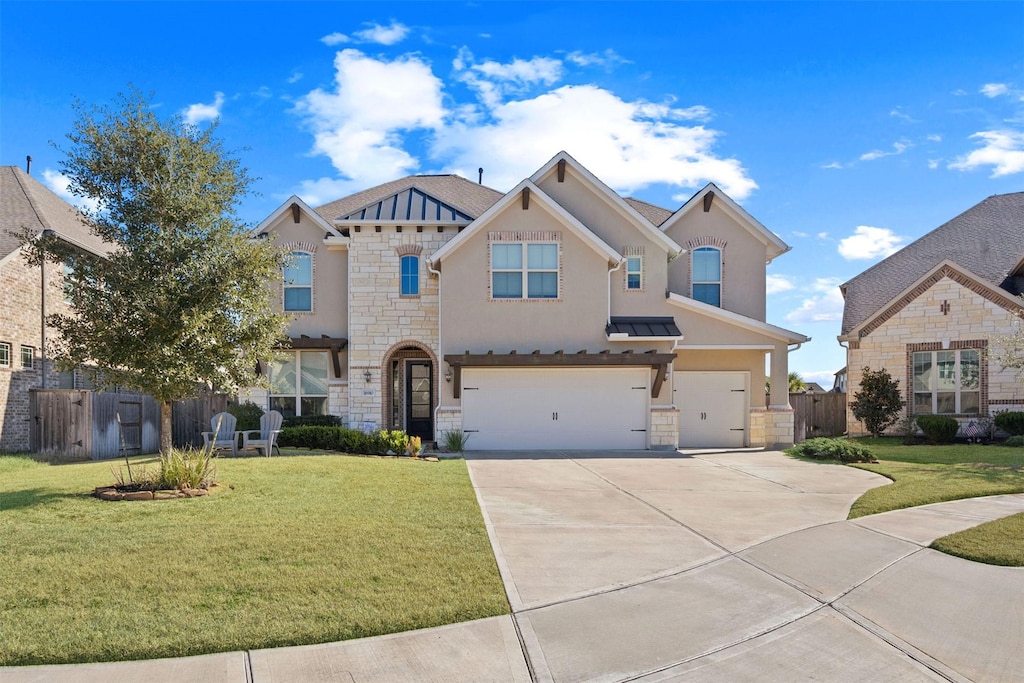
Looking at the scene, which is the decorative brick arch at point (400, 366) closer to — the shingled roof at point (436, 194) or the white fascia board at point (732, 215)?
the shingled roof at point (436, 194)

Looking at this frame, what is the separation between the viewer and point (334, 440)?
58.9 feet

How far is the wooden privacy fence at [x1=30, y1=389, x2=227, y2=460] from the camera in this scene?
18.4m

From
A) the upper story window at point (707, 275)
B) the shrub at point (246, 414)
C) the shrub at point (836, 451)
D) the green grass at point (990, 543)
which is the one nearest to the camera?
the green grass at point (990, 543)

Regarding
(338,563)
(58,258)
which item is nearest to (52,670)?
(338,563)

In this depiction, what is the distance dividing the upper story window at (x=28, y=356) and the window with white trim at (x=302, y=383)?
632cm

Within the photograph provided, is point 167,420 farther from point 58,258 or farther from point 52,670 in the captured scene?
point 52,670

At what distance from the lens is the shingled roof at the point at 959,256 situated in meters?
24.9

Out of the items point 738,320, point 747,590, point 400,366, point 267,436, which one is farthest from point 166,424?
point 738,320

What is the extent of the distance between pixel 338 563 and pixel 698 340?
15.7 metres

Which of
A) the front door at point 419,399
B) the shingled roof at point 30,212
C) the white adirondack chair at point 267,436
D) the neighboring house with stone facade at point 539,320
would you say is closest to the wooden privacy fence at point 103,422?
the neighboring house with stone facade at point 539,320

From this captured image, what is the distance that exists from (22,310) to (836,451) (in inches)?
837

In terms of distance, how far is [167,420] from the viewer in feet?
38.6

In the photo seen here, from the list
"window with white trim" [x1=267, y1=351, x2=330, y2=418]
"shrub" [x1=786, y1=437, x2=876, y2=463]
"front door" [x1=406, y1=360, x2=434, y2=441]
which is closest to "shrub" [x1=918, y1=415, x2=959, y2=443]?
"shrub" [x1=786, y1=437, x2=876, y2=463]

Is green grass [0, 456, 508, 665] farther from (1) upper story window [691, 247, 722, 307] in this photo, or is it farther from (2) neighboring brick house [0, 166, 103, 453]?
(1) upper story window [691, 247, 722, 307]
